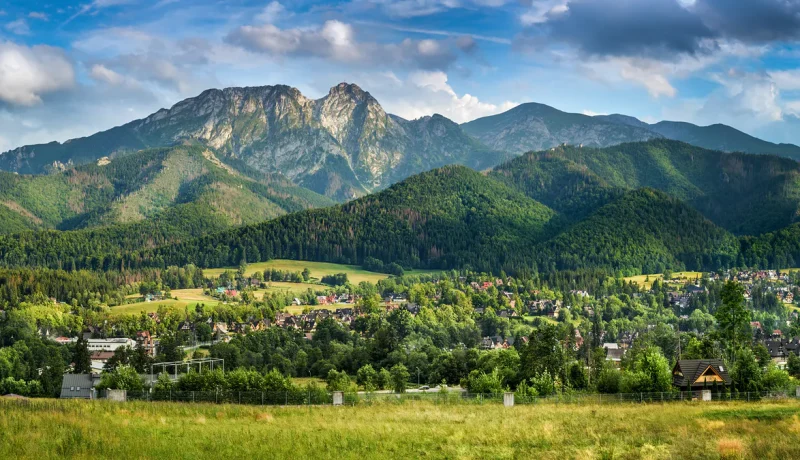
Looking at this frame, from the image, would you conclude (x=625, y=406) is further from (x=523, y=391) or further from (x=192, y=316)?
(x=192, y=316)

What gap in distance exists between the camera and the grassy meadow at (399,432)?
3025 centimetres

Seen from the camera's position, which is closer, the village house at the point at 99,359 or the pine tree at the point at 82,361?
the pine tree at the point at 82,361

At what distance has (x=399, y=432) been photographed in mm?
35969

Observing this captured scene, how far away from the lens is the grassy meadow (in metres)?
30.2

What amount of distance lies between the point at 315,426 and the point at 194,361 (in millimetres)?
67905

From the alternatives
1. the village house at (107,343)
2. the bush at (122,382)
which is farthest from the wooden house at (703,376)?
the village house at (107,343)

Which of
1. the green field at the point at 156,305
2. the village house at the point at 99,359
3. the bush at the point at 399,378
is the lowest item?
the bush at the point at 399,378

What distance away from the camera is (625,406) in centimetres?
4825

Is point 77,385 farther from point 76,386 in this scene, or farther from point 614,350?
point 614,350

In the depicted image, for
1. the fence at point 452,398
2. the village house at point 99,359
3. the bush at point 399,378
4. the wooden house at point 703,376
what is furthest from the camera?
the village house at point 99,359

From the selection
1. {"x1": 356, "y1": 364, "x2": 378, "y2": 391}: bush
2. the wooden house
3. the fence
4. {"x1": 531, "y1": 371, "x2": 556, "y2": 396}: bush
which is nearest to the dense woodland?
{"x1": 531, "y1": 371, "x2": 556, "y2": 396}: bush

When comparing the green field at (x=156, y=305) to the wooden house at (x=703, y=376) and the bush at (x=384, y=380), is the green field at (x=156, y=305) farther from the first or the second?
the wooden house at (x=703, y=376)

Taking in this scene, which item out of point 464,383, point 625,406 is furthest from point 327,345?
point 625,406

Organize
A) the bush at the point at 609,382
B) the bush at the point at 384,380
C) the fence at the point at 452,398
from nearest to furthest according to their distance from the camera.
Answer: the fence at the point at 452,398 < the bush at the point at 609,382 < the bush at the point at 384,380
